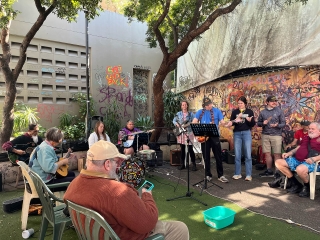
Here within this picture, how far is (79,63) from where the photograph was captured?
9.54m

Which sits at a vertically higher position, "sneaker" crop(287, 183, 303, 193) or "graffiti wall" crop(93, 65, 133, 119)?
"graffiti wall" crop(93, 65, 133, 119)

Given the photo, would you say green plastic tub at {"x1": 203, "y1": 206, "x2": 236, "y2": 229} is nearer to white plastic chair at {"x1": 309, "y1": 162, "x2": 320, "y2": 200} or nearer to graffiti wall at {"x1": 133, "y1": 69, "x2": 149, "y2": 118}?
white plastic chair at {"x1": 309, "y1": 162, "x2": 320, "y2": 200}

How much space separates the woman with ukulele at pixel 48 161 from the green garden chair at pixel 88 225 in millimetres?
1740

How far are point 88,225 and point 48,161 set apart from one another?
1.94m

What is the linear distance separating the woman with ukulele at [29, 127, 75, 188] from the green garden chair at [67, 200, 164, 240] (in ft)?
5.71

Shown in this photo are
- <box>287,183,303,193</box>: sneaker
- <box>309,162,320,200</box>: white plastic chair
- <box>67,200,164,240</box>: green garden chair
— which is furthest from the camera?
<box>287,183,303,193</box>: sneaker

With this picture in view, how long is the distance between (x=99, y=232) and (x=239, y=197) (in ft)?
11.1

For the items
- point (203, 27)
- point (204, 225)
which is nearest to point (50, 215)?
point (204, 225)

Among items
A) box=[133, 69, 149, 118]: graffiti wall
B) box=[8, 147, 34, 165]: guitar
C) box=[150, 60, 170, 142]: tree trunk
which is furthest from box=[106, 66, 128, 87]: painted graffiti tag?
box=[8, 147, 34, 165]: guitar

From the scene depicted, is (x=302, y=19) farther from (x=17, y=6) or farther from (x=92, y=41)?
(x=17, y=6)

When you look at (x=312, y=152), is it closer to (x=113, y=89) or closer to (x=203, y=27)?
(x=203, y=27)

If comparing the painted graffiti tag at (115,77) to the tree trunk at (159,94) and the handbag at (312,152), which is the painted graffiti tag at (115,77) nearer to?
the tree trunk at (159,94)

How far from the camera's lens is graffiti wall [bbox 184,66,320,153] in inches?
246

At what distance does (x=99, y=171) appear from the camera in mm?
2016
